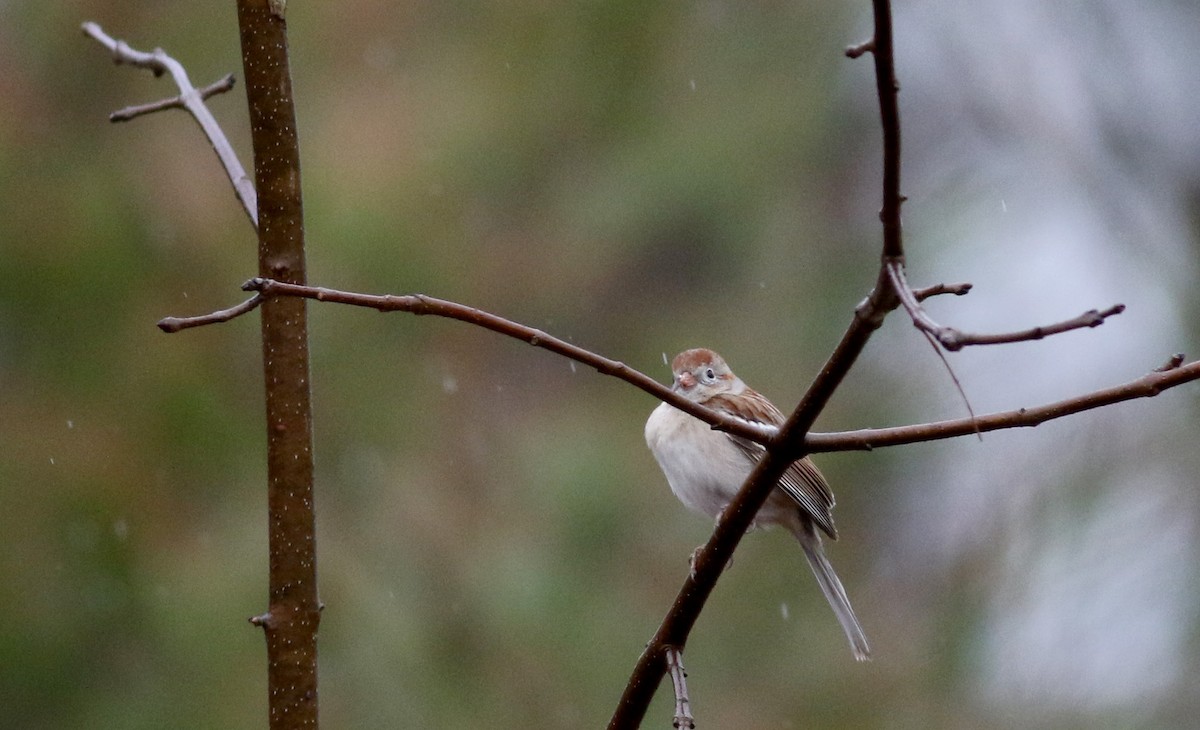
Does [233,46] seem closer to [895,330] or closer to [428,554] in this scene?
[428,554]

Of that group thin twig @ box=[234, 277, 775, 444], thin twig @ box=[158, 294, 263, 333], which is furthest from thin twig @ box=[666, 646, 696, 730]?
thin twig @ box=[158, 294, 263, 333]

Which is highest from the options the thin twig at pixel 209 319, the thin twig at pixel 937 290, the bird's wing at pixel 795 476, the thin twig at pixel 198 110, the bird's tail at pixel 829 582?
the thin twig at pixel 198 110

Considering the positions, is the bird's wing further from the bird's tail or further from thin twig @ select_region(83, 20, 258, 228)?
thin twig @ select_region(83, 20, 258, 228)

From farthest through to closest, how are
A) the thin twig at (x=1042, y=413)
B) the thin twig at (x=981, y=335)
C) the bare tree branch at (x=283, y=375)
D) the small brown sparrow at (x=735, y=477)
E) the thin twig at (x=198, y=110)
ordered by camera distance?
1. the small brown sparrow at (x=735, y=477)
2. the thin twig at (x=198, y=110)
3. the bare tree branch at (x=283, y=375)
4. the thin twig at (x=1042, y=413)
5. the thin twig at (x=981, y=335)

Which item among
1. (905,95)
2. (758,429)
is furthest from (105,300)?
(905,95)

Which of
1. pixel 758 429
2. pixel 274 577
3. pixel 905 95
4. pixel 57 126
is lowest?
pixel 274 577

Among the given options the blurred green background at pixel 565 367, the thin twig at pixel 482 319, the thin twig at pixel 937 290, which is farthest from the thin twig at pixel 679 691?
the blurred green background at pixel 565 367

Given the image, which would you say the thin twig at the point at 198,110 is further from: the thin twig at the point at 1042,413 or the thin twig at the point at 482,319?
the thin twig at the point at 1042,413
